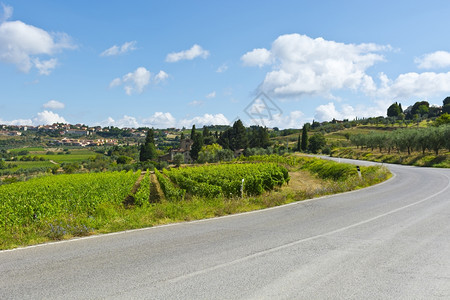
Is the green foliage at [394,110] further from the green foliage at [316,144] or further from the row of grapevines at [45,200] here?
the row of grapevines at [45,200]

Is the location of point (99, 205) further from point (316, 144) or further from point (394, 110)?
point (394, 110)

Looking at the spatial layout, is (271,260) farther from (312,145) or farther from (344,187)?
(312,145)

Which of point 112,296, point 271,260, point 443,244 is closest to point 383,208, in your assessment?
point 443,244

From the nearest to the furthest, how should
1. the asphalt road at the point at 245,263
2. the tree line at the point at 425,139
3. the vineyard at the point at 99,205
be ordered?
the asphalt road at the point at 245,263, the vineyard at the point at 99,205, the tree line at the point at 425,139

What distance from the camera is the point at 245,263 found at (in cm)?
551

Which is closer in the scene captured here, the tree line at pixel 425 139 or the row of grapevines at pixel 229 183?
the row of grapevines at pixel 229 183

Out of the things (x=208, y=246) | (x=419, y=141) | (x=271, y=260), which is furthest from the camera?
(x=419, y=141)

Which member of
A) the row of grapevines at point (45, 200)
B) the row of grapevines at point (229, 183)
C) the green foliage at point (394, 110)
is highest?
the green foliage at point (394, 110)

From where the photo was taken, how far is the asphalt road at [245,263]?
4406 millimetres

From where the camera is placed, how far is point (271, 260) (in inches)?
224

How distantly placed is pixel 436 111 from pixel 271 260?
175 metres

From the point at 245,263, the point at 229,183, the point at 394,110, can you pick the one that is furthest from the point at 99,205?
the point at 394,110

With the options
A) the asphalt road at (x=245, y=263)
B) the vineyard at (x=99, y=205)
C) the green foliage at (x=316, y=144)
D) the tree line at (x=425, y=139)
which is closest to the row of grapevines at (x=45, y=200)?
the vineyard at (x=99, y=205)

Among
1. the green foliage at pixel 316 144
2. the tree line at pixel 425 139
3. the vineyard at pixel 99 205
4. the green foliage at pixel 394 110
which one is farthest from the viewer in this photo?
the green foliage at pixel 394 110
